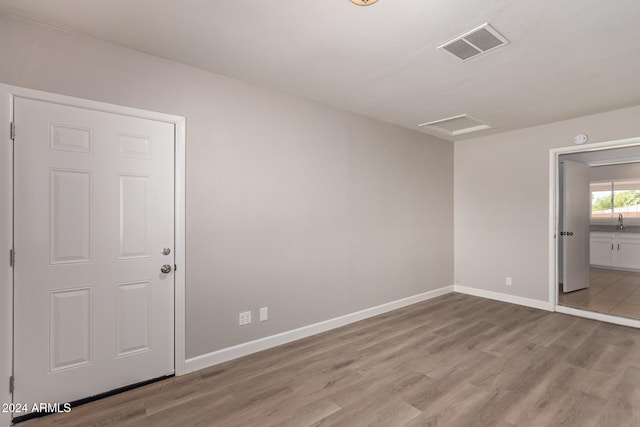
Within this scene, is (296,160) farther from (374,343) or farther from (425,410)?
(425,410)

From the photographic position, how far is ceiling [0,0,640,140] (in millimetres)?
1917

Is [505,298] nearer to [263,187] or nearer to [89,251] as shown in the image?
[263,187]

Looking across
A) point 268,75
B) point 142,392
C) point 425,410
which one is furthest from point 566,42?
point 142,392

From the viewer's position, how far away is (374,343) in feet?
10.7

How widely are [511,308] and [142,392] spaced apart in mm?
4577

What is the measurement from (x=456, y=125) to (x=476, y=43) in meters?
2.40

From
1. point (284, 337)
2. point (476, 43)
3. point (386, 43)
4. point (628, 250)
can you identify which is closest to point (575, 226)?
point (628, 250)

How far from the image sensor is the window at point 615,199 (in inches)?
281

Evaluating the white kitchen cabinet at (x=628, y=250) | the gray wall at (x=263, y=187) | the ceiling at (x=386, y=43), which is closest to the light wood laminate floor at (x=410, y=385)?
the gray wall at (x=263, y=187)

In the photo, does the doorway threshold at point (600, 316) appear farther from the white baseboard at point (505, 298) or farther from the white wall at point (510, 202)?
the white wall at point (510, 202)

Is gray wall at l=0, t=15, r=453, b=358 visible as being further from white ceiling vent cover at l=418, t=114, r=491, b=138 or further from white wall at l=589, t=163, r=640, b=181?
white wall at l=589, t=163, r=640, b=181

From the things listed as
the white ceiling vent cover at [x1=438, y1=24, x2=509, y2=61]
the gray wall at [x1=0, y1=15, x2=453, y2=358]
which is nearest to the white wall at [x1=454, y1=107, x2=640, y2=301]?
the gray wall at [x1=0, y1=15, x2=453, y2=358]

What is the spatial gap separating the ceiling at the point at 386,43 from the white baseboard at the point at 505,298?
2708 millimetres

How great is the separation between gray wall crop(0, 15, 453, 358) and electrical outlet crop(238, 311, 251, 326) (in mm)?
48
